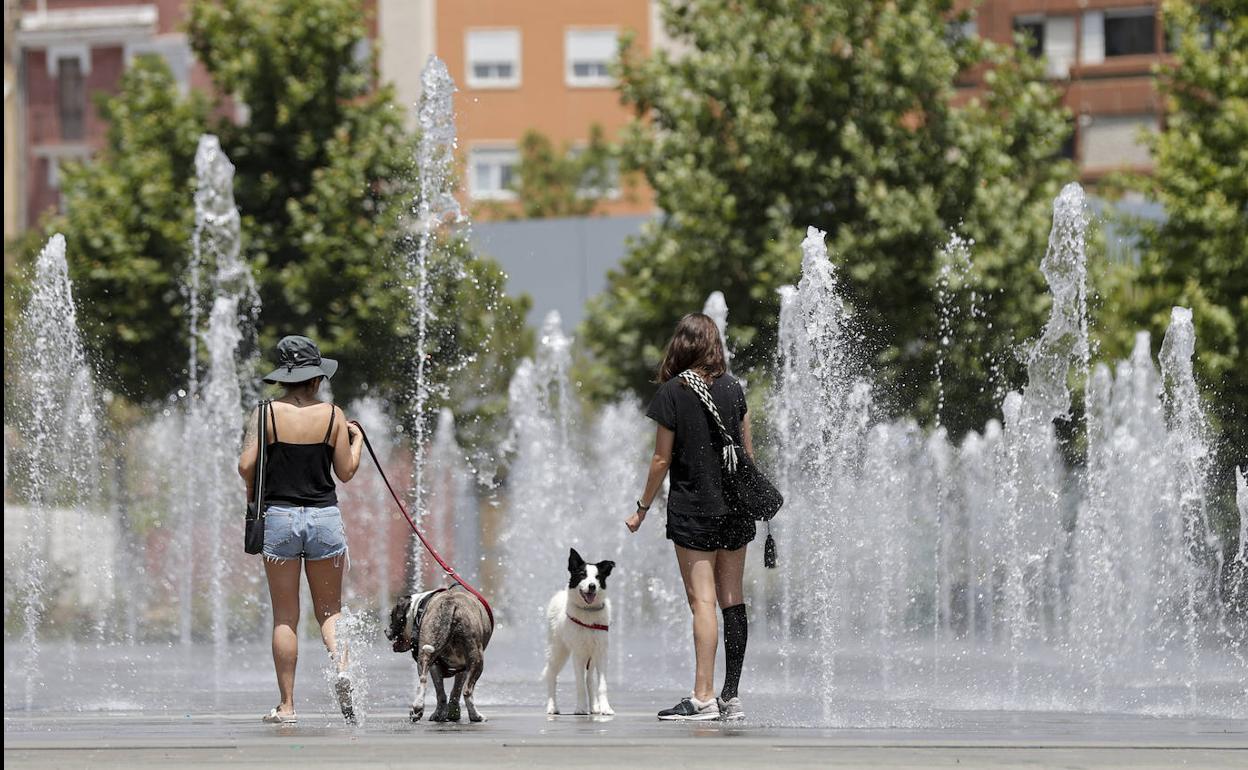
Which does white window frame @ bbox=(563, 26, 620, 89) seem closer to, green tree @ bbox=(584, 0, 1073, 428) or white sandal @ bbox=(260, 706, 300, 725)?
green tree @ bbox=(584, 0, 1073, 428)

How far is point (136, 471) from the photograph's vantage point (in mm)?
28797

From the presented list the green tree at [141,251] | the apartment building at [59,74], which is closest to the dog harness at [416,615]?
the green tree at [141,251]

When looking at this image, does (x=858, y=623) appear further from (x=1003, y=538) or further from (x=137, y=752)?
(x=137, y=752)

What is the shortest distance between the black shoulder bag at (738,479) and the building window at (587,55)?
39310mm

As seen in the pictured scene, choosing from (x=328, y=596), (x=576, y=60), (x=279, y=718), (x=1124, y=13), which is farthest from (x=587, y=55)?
(x=279, y=718)

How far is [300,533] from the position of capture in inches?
343

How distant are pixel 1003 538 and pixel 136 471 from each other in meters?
13.0

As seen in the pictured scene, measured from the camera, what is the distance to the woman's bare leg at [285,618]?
8766 millimetres

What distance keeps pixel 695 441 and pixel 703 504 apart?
0.84 ft

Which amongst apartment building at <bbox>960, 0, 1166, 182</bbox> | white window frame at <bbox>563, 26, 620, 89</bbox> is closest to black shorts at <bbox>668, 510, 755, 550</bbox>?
apartment building at <bbox>960, 0, 1166, 182</bbox>

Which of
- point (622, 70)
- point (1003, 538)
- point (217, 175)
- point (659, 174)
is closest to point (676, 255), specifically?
point (659, 174)

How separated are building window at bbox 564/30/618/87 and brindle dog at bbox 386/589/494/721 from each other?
39530mm

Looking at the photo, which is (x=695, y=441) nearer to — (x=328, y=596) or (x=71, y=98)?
(x=328, y=596)

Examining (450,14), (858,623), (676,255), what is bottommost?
(858,623)
